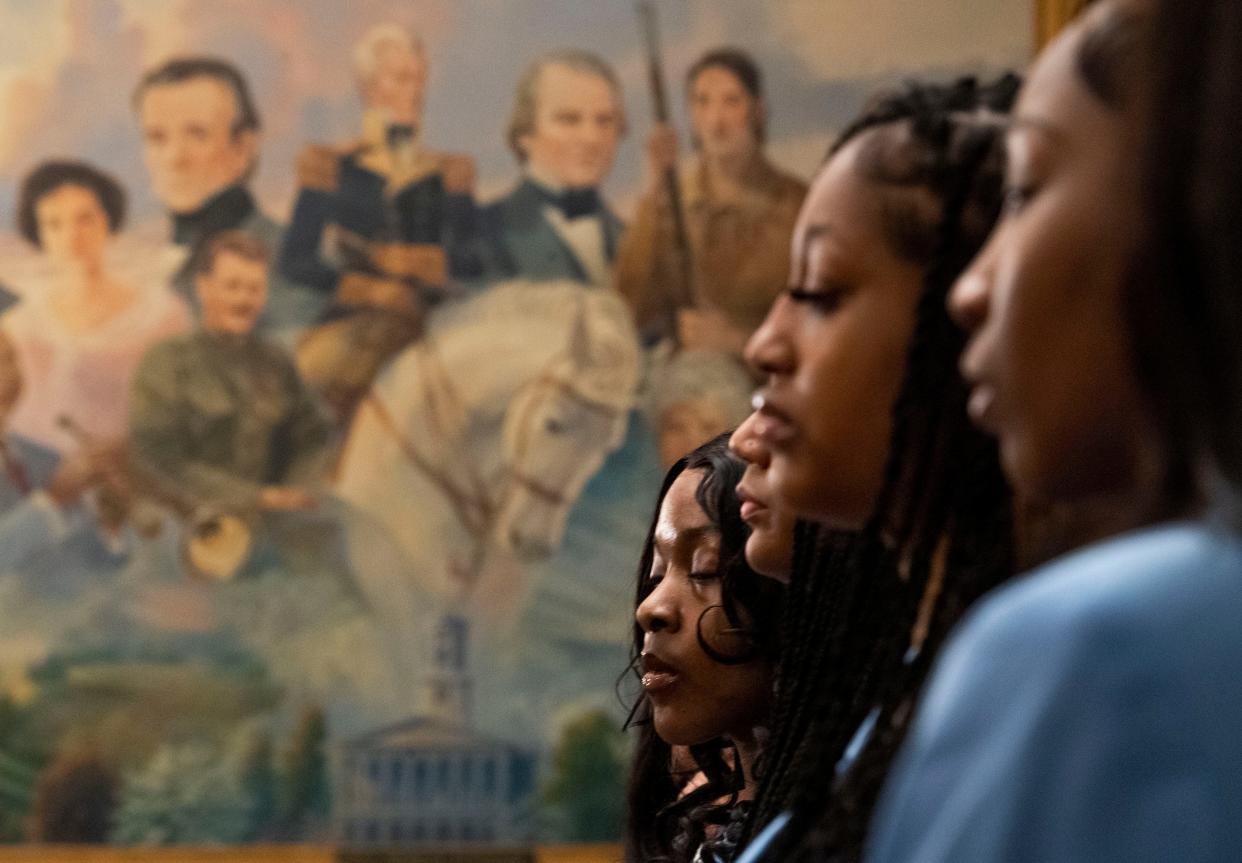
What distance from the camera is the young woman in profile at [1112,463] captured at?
3.13 feet

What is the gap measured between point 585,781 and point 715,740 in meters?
7.10

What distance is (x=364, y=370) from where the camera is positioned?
1056 cm

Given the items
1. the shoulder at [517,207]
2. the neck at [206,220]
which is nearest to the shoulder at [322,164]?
the neck at [206,220]

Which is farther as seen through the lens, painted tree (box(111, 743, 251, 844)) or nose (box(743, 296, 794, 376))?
painted tree (box(111, 743, 251, 844))

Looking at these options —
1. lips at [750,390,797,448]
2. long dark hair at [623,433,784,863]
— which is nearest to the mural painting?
long dark hair at [623,433,784,863]

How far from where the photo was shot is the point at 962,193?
176 cm

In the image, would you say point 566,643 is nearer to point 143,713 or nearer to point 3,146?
point 143,713

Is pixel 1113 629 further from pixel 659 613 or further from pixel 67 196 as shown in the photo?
pixel 67 196

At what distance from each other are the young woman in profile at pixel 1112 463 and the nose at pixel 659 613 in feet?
5.65

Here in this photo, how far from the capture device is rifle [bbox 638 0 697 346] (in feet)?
35.2

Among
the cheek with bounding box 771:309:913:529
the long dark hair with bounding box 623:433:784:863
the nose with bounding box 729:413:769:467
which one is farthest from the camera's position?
the long dark hair with bounding box 623:433:784:863

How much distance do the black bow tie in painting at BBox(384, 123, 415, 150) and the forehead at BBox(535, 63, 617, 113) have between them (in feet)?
2.56

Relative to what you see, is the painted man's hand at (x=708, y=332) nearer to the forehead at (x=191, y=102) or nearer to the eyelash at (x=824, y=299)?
the forehead at (x=191, y=102)

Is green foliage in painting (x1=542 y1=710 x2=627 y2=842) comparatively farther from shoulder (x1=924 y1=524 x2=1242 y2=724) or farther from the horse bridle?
shoulder (x1=924 y1=524 x2=1242 y2=724)
